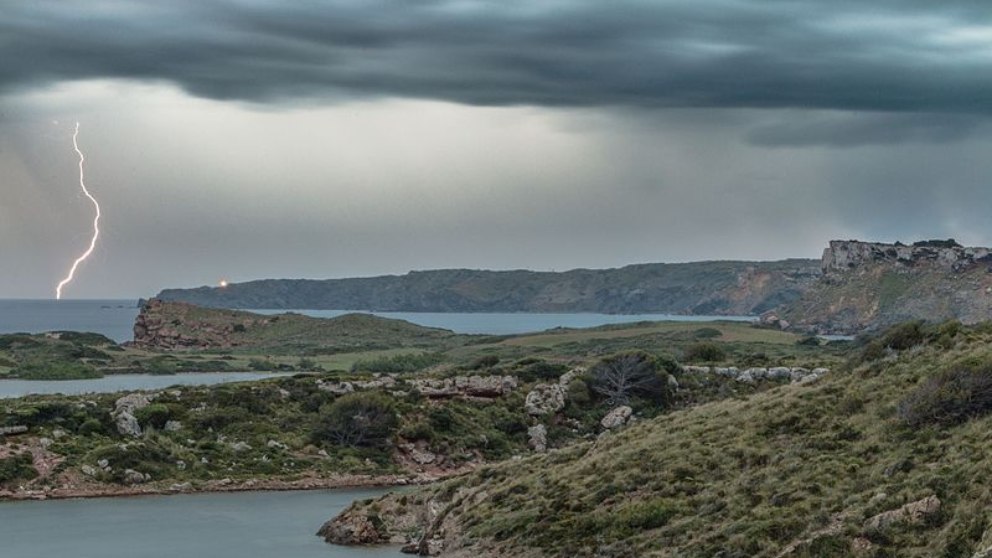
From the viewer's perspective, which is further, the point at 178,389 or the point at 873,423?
the point at 178,389

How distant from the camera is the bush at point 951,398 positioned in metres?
35.3

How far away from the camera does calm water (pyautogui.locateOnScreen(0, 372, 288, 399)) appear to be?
10275cm

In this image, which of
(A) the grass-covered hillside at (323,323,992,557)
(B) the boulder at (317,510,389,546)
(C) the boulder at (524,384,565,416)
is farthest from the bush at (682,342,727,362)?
(B) the boulder at (317,510,389,546)

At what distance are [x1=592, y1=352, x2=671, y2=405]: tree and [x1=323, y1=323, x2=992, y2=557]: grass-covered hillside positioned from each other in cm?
2865

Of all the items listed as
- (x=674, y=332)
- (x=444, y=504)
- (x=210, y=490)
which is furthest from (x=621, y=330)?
(x=444, y=504)

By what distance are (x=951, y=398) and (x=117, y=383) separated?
89.5 meters

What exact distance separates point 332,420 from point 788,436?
1357 inches

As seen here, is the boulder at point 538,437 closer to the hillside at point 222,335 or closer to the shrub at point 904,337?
the shrub at point 904,337

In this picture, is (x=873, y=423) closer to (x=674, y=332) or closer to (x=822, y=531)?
(x=822, y=531)

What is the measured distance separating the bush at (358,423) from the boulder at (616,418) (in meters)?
10.9

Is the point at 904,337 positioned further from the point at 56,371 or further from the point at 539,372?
the point at 56,371

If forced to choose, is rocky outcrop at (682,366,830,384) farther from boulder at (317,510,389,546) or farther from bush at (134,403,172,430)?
boulder at (317,510,389,546)

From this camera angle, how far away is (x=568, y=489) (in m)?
40.6

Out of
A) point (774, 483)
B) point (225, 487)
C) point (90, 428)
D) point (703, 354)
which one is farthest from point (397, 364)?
point (774, 483)
